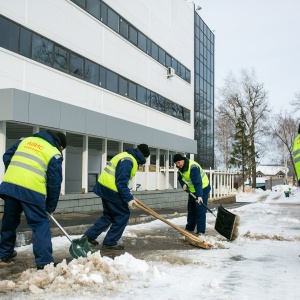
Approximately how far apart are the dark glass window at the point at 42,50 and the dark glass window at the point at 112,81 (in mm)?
3413

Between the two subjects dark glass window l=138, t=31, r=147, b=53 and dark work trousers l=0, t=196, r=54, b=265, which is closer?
dark work trousers l=0, t=196, r=54, b=265

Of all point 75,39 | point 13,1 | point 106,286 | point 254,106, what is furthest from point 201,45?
point 106,286

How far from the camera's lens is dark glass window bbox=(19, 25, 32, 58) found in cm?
1152

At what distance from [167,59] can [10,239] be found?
17744mm

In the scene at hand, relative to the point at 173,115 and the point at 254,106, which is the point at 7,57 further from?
the point at 254,106

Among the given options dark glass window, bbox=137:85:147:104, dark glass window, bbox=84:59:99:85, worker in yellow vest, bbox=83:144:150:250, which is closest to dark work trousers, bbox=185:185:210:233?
worker in yellow vest, bbox=83:144:150:250

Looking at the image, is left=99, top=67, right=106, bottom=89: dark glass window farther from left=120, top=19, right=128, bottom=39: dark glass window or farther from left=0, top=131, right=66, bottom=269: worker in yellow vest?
left=0, top=131, right=66, bottom=269: worker in yellow vest

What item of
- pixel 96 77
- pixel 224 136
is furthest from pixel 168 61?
pixel 224 136

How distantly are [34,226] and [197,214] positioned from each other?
4.19 metres

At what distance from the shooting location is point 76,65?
14.0m

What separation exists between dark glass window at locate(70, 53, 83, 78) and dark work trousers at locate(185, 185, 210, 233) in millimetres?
7526

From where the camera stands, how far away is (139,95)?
18.2 metres

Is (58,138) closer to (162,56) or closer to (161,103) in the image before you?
(161,103)

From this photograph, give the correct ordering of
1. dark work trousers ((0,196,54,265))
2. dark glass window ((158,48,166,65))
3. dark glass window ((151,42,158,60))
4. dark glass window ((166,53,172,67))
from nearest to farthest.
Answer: dark work trousers ((0,196,54,265))
dark glass window ((151,42,158,60))
dark glass window ((158,48,166,65))
dark glass window ((166,53,172,67))
